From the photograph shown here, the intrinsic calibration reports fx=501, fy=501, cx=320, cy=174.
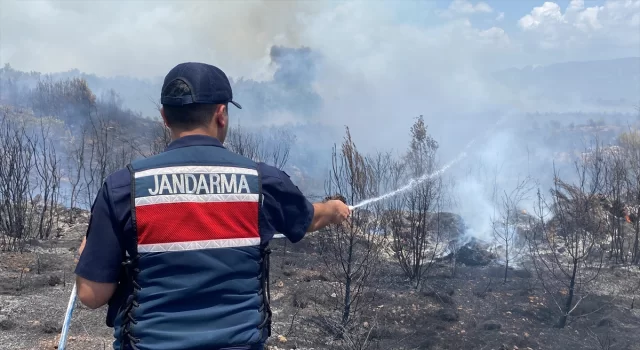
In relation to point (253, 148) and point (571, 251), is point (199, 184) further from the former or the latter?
point (253, 148)

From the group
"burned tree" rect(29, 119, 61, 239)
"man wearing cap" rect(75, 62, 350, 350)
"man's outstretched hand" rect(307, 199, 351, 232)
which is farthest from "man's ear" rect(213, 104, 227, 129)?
"burned tree" rect(29, 119, 61, 239)

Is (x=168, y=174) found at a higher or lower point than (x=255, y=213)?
higher

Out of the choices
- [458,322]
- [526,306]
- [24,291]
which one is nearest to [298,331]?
[458,322]

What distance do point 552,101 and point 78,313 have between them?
A: 72745mm

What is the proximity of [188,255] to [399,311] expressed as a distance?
5368 millimetres

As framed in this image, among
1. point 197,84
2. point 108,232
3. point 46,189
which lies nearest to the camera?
point 108,232

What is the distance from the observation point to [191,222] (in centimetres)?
158

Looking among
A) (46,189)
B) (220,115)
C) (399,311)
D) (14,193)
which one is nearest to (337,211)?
(220,115)

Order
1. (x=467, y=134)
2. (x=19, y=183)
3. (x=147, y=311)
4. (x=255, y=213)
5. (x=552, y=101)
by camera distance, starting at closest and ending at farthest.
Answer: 1. (x=147, y=311)
2. (x=255, y=213)
3. (x=19, y=183)
4. (x=467, y=134)
5. (x=552, y=101)

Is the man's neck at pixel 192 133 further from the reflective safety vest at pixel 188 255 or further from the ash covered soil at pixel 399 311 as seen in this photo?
the ash covered soil at pixel 399 311

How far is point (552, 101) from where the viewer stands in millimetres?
68688

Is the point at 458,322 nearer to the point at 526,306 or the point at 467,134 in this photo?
the point at 526,306

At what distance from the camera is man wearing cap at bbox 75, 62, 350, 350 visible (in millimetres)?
1557

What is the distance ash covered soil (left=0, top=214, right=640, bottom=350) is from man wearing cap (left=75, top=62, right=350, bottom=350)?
3135mm
